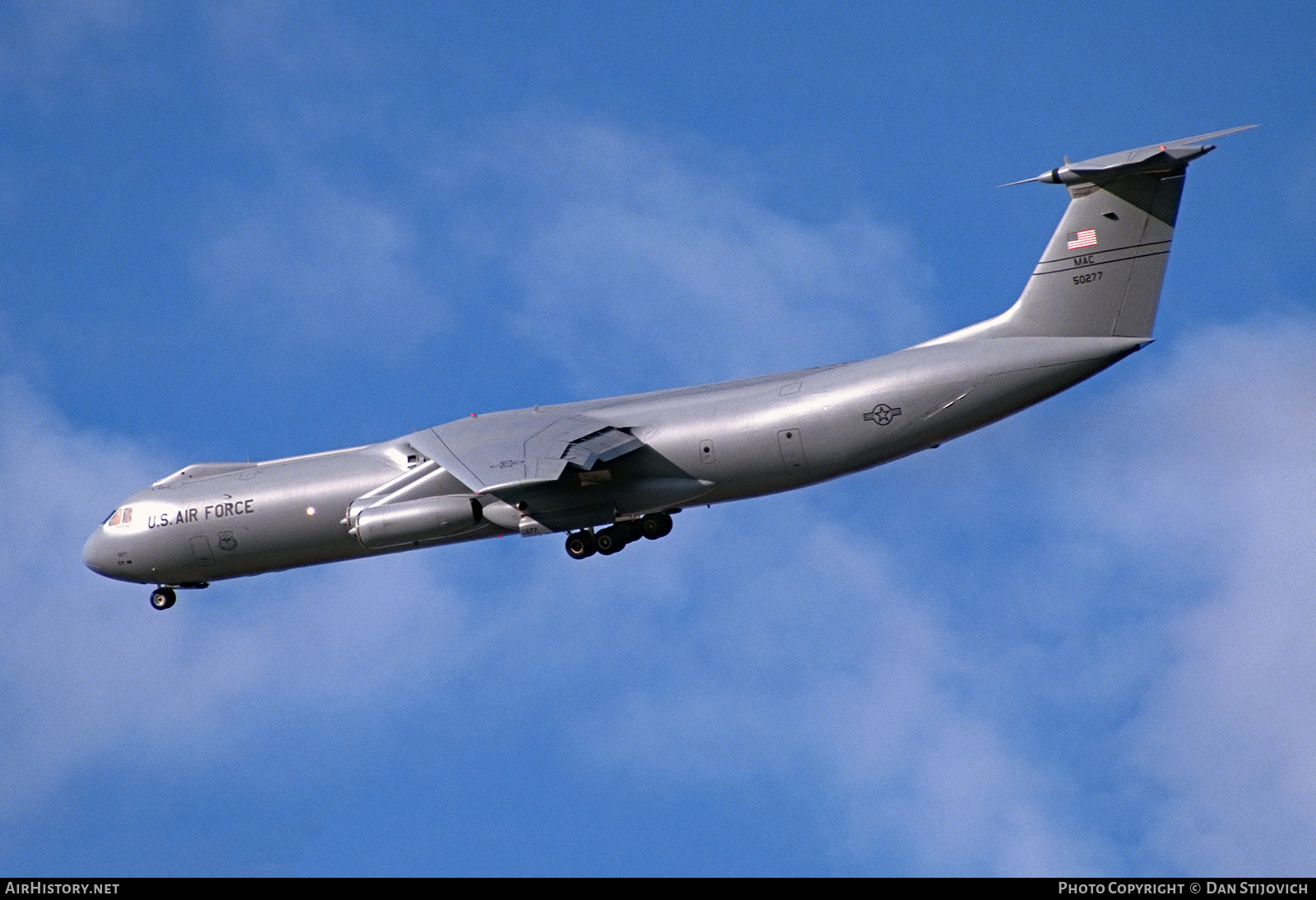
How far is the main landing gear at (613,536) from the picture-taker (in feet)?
79.6

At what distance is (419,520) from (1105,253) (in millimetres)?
9610

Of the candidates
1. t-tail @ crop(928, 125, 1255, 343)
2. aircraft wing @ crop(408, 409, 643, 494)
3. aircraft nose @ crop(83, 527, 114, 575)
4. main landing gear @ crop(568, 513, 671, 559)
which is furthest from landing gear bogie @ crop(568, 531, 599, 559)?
aircraft nose @ crop(83, 527, 114, 575)

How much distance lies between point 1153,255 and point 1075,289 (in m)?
1.04

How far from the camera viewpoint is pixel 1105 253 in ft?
71.2

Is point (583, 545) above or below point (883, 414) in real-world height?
below

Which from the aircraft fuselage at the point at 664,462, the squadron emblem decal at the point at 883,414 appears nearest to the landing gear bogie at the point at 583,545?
the aircraft fuselage at the point at 664,462

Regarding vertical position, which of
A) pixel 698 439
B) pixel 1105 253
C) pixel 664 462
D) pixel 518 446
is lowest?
pixel 518 446

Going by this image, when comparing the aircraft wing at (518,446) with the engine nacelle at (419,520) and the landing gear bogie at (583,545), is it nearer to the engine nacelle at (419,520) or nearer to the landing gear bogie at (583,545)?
the engine nacelle at (419,520)

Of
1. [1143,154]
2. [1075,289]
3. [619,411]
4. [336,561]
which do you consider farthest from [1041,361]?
[336,561]

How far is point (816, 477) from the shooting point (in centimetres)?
2308

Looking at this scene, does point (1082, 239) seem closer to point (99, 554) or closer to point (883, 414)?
point (883, 414)

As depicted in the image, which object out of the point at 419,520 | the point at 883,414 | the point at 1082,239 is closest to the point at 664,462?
the point at 883,414

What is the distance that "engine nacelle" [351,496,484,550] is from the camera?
2366cm

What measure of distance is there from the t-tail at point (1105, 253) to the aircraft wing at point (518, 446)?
205 inches
